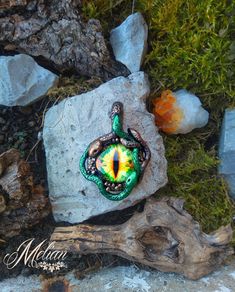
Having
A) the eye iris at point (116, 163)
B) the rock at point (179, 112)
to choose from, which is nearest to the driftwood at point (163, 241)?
the eye iris at point (116, 163)

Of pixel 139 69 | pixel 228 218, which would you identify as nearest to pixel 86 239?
pixel 228 218

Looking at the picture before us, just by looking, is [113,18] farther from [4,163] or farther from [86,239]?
[86,239]

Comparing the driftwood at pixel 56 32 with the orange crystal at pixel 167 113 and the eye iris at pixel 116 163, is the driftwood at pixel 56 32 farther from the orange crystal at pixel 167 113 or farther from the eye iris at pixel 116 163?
the eye iris at pixel 116 163

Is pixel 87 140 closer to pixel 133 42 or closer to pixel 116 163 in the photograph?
pixel 116 163

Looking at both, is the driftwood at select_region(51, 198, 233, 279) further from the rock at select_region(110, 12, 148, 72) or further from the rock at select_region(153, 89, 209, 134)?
the rock at select_region(110, 12, 148, 72)

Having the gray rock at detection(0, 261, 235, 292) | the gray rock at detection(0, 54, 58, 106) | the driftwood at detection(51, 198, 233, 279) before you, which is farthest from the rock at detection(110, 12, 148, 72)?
the gray rock at detection(0, 261, 235, 292)
